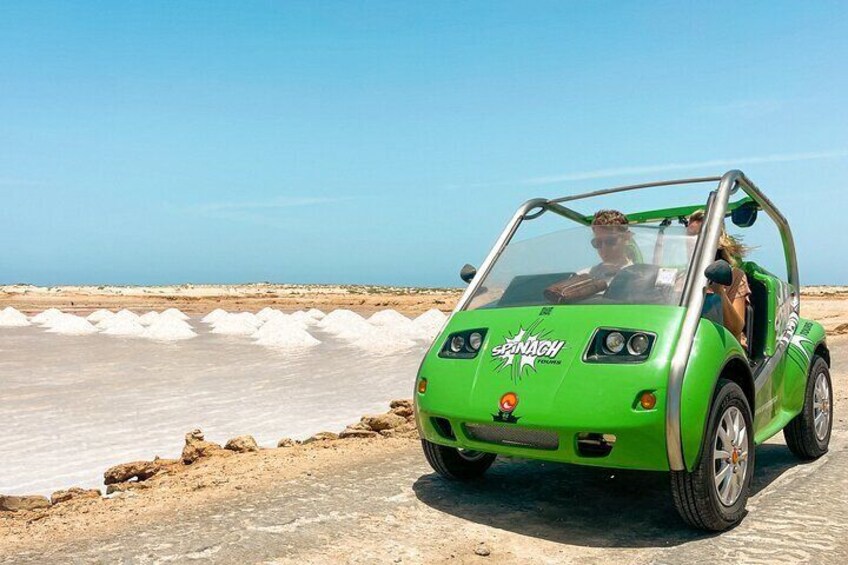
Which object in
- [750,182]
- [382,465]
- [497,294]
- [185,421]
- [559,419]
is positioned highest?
[750,182]

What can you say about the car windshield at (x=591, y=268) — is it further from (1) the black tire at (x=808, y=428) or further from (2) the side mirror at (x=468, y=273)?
(1) the black tire at (x=808, y=428)

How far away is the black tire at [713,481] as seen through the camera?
398 centimetres

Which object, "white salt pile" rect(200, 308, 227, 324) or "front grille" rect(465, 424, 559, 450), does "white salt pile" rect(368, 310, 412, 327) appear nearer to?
"white salt pile" rect(200, 308, 227, 324)

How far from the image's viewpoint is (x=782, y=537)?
416cm

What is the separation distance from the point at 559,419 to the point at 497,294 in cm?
139

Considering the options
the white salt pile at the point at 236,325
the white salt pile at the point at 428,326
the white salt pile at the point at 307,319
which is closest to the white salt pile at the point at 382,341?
the white salt pile at the point at 428,326

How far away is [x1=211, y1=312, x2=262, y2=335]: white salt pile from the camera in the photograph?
101 feet

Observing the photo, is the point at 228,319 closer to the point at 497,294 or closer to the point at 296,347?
the point at 296,347

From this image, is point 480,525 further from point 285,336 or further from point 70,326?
point 70,326

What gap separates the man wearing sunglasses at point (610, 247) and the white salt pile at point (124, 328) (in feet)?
90.6

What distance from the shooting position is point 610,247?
4980 millimetres

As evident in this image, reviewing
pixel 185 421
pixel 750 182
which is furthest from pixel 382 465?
pixel 185 421

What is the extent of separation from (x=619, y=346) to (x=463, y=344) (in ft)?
3.41

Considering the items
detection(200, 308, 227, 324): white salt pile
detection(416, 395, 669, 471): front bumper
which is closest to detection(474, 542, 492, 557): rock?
detection(416, 395, 669, 471): front bumper
